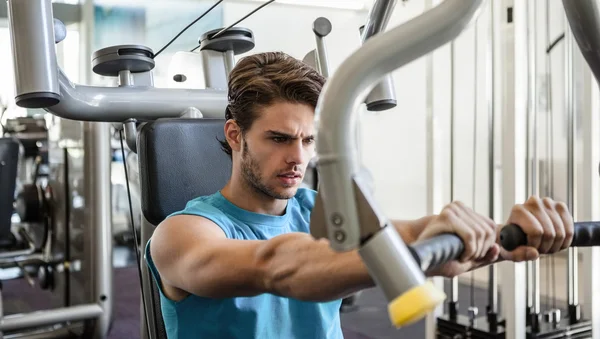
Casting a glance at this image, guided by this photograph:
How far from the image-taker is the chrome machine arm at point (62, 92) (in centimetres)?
125

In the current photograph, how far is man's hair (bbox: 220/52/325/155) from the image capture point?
1263mm

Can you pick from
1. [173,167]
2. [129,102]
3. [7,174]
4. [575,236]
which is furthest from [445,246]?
[7,174]

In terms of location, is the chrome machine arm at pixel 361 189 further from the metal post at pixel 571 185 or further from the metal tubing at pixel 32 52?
the metal post at pixel 571 185

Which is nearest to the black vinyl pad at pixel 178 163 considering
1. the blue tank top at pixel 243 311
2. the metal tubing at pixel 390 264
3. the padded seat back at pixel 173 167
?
the padded seat back at pixel 173 167

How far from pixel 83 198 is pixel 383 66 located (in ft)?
9.66

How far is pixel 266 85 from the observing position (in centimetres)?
128

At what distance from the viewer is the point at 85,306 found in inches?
124

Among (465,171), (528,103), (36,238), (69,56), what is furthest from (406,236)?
(69,56)

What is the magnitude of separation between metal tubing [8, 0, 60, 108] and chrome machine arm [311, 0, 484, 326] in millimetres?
894

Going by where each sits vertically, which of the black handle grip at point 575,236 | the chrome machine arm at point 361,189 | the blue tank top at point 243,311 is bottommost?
the blue tank top at point 243,311

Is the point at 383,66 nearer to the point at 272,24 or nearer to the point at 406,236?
the point at 406,236

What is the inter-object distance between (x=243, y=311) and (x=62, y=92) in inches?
25.8

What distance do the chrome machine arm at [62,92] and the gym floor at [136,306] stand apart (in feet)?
7.35

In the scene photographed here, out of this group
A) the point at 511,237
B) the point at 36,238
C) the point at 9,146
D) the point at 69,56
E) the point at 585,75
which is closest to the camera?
the point at 511,237
